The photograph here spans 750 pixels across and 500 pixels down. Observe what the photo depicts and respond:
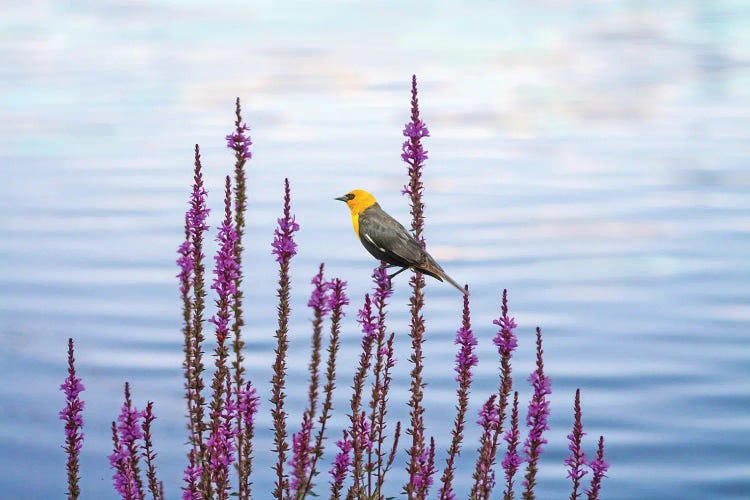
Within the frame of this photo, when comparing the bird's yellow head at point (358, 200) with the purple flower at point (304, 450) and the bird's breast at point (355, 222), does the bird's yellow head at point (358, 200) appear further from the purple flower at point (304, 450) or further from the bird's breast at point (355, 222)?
the purple flower at point (304, 450)

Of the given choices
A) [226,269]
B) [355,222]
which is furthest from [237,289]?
[355,222]

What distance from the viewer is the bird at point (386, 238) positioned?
27.8 ft

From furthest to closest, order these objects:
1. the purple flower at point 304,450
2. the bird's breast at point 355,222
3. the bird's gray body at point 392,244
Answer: the bird's breast at point 355,222 → the bird's gray body at point 392,244 → the purple flower at point 304,450

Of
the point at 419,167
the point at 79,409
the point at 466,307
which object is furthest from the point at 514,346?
the point at 79,409

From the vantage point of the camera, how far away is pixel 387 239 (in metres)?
9.09

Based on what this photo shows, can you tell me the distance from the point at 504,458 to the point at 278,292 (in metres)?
2.04

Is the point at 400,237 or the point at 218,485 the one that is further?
the point at 400,237

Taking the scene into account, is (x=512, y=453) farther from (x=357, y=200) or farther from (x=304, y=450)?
(x=357, y=200)

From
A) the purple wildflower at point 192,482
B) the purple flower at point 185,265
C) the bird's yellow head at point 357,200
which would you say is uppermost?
the bird's yellow head at point 357,200

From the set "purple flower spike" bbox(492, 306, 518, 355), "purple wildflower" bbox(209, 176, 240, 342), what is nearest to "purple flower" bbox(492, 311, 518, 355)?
"purple flower spike" bbox(492, 306, 518, 355)

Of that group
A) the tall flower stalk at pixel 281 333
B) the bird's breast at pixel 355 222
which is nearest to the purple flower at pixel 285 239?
the tall flower stalk at pixel 281 333

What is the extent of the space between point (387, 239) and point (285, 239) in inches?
96.6

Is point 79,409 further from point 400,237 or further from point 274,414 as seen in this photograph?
point 400,237

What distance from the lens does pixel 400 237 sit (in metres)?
8.98
